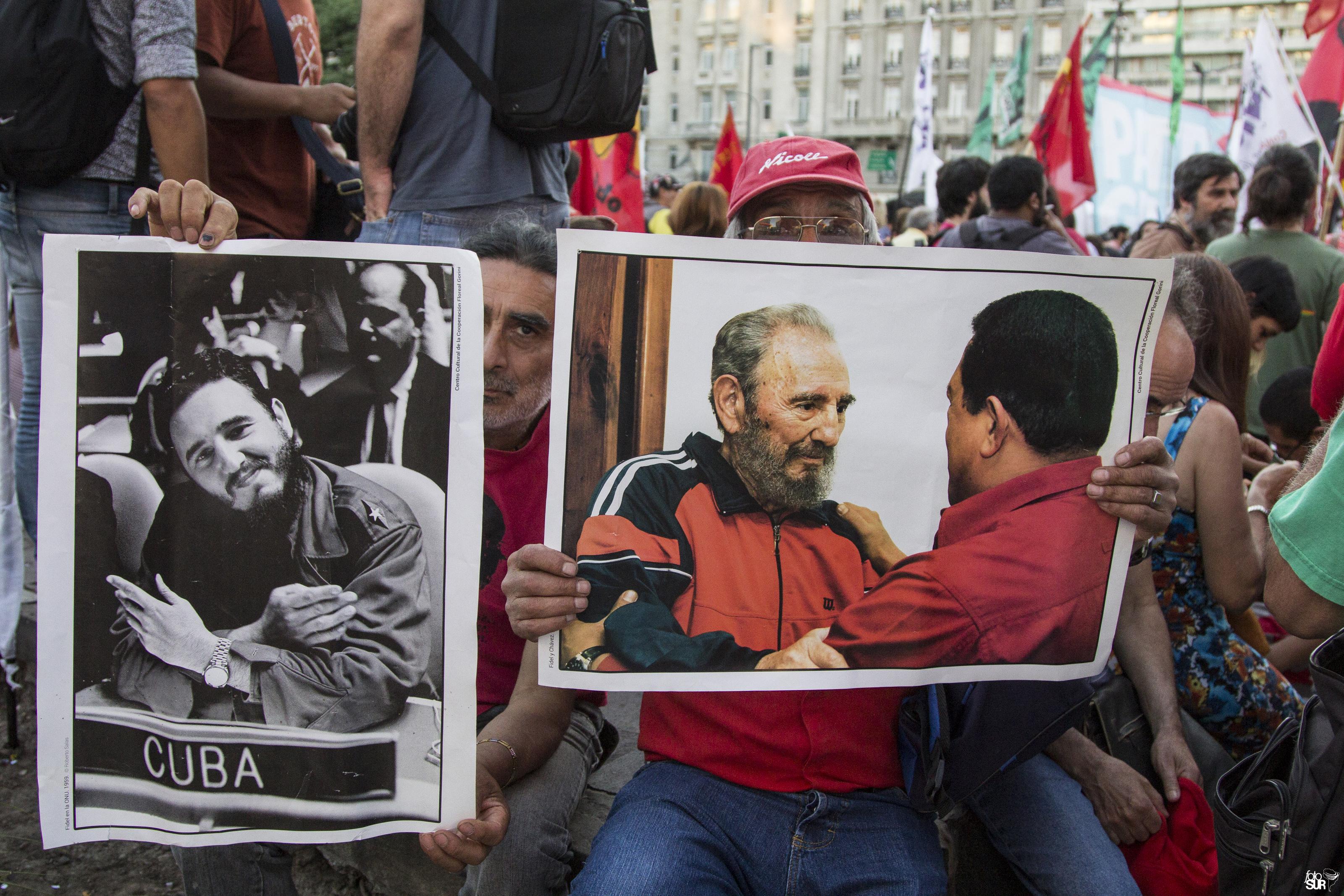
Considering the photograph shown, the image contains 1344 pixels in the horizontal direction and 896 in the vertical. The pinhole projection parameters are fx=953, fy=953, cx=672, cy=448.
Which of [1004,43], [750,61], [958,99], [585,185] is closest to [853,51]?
[958,99]

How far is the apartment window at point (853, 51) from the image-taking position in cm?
5612

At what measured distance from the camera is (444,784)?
133 cm

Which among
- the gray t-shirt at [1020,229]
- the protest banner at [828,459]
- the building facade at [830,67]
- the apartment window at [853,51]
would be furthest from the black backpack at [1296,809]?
the apartment window at [853,51]

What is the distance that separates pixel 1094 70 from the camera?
34.0 feet

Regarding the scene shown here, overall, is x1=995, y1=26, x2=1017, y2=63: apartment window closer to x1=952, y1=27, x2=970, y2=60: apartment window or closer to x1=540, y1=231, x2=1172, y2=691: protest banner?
x1=952, y1=27, x2=970, y2=60: apartment window

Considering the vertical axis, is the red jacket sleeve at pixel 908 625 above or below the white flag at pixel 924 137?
below

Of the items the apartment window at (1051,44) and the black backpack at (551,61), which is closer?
the black backpack at (551,61)

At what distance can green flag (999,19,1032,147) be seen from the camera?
→ 1305 cm

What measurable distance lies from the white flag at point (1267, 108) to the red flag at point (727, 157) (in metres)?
3.73

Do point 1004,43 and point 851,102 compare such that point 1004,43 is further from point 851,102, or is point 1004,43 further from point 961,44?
point 851,102

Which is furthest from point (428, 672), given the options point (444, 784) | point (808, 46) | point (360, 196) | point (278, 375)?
point (808, 46)

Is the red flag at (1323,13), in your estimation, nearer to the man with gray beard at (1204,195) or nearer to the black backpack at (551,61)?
the man with gray beard at (1204,195)

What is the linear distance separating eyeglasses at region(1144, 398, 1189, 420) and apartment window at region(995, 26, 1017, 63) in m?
56.1

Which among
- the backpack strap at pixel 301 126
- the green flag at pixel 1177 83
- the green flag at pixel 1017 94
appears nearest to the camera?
the backpack strap at pixel 301 126
